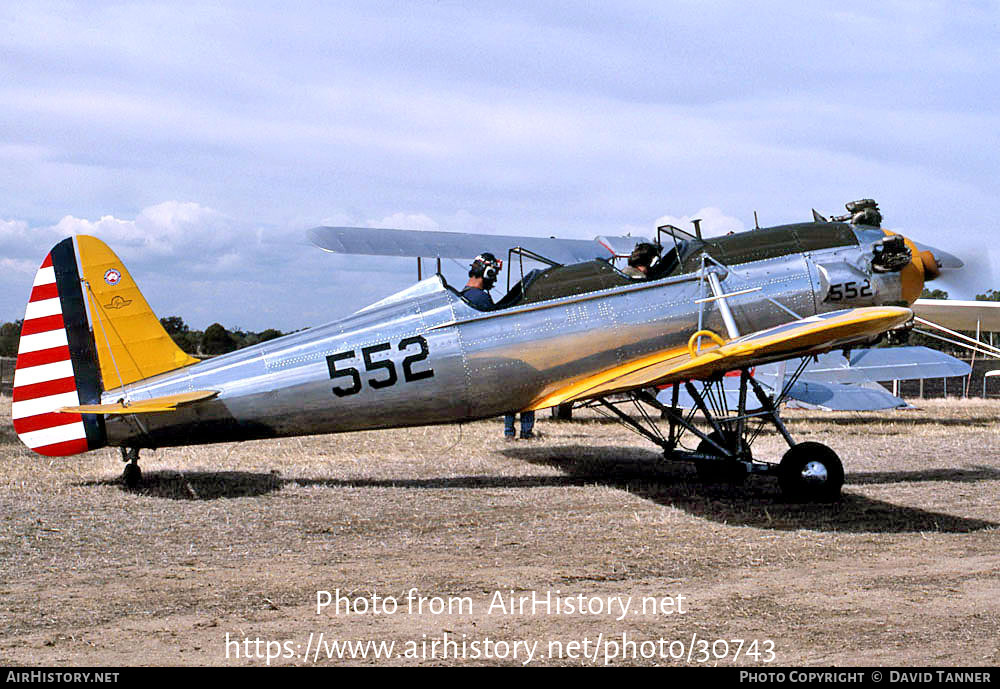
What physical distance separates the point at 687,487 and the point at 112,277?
5.54 metres

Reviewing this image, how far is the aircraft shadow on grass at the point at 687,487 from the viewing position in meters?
6.48

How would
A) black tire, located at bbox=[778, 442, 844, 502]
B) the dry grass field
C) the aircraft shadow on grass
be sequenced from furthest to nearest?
1. black tire, located at bbox=[778, 442, 844, 502]
2. the aircraft shadow on grass
3. the dry grass field

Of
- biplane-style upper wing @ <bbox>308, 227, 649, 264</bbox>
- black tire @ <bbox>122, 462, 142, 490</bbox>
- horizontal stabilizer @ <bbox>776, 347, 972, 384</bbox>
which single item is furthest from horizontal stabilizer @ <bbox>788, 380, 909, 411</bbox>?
black tire @ <bbox>122, 462, 142, 490</bbox>

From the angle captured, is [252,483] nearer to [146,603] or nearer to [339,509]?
[339,509]

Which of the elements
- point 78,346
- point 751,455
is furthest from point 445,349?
point 78,346

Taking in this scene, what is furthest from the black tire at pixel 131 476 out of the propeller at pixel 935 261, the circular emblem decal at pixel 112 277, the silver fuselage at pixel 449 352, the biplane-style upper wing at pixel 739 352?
the propeller at pixel 935 261

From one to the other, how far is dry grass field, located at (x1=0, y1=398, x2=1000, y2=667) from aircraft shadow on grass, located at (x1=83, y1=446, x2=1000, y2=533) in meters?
0.04

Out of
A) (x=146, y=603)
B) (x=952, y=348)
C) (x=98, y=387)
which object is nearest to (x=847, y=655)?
(x=146, y=603)

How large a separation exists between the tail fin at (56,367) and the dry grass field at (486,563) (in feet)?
1.62

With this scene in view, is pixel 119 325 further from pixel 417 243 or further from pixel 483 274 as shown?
pixel 417 243

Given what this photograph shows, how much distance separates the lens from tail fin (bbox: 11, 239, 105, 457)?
23.4 feet

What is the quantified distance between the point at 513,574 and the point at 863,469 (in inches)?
231

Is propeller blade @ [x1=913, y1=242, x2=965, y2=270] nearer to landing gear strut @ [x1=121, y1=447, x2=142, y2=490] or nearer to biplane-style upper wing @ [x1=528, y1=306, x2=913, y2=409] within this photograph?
biplane-style upper wing @ [x1=528, y1=306, x2=913, y2=409]

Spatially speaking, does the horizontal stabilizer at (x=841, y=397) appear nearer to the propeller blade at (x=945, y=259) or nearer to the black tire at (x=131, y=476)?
the propeller blade at (x=945, y=259)
